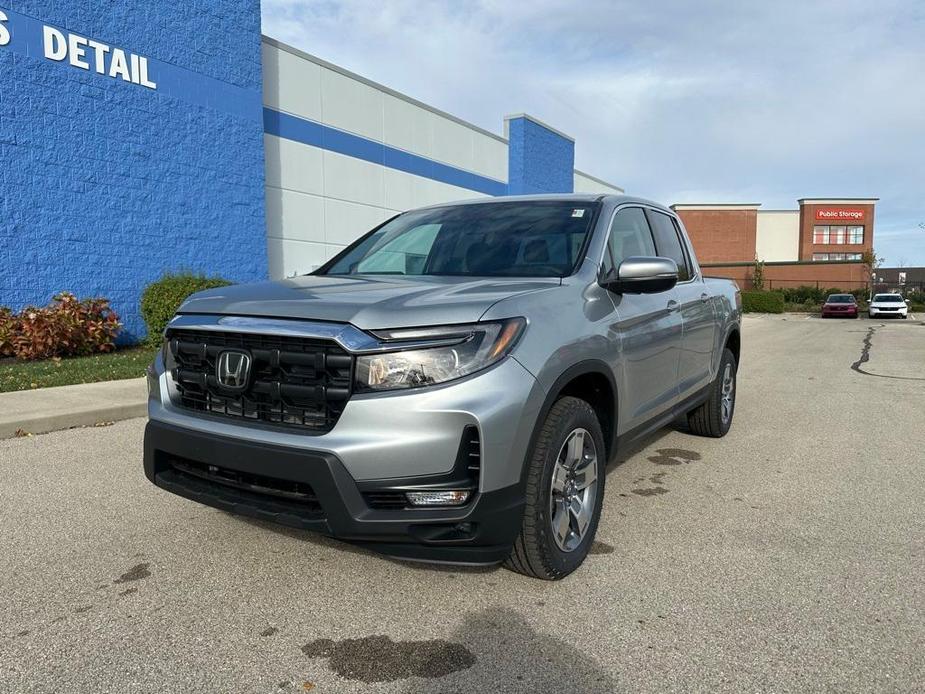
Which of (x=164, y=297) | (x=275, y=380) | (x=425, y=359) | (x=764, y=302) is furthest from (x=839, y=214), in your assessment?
(x=275, y=380)

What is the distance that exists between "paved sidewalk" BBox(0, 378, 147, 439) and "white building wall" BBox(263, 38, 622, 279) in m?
7.91

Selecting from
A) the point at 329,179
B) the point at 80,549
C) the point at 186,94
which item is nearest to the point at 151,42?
the point at 186,94

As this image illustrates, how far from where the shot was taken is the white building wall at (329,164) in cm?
1523

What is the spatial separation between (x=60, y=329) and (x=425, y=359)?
31.8 ft

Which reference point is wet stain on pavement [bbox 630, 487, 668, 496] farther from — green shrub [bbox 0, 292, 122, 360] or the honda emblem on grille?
green shrub [bbox 0, 292, 122, 360]

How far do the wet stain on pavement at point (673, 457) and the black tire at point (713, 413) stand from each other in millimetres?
428

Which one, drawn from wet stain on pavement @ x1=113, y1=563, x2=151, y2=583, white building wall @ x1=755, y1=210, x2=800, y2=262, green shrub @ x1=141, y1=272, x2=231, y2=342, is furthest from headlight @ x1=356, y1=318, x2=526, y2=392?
white building wall @ x1=755, y1=210, x2=800, y2=262

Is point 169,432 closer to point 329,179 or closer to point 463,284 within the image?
point 463,284

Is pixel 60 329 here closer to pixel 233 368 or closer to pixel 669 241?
pixel 233 368

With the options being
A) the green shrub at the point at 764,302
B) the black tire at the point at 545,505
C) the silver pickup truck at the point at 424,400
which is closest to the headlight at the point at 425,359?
the silver pickup truck at the point at 424,400

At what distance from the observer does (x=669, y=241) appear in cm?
506

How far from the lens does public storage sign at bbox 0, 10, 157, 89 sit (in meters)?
10.7

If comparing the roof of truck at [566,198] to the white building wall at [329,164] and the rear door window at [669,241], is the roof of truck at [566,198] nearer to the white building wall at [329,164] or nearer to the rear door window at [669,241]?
the rear door window at [669,241]

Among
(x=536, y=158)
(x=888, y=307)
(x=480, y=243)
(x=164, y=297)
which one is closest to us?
(x=480, y=243)
